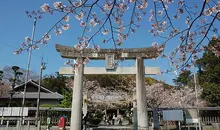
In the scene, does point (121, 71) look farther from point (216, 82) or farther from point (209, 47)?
point (216, 82)

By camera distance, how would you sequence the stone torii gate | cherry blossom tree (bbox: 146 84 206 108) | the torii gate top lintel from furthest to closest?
cherry blossom tree (bbox: 146 84 206 108) < the torii gate top lintel < the stone torii gate

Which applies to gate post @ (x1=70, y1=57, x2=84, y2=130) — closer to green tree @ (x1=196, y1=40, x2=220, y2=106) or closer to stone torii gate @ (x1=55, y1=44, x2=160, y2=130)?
stone torii gate @ (x1=55, y1=44, x2=160, y2=130)

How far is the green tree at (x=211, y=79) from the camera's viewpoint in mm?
18391

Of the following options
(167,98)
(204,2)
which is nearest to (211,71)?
(167,98)

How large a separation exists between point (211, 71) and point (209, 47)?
17.5 meters

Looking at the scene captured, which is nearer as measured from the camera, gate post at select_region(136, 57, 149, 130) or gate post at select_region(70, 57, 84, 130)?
gate post at select_region(70, 57, 84, 130)

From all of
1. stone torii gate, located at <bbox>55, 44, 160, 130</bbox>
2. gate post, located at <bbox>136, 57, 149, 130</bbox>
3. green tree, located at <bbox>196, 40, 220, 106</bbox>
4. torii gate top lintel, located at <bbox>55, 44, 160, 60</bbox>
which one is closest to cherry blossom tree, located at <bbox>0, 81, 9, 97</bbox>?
stone torii gate, located at <bbox>55, 44, 160, 130</bbox>

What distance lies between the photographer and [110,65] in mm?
11531

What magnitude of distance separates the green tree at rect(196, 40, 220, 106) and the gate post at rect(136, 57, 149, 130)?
331 inches

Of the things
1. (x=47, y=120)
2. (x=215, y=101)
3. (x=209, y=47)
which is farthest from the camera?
(x=215, y=101)

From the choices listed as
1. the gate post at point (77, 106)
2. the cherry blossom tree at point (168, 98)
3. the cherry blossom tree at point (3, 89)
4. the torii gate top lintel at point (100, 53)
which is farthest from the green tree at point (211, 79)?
the cherry blossom tree at point (3, 89)

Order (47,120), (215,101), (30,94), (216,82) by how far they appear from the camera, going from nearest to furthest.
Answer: (47,120) → (215,101) → (216,82) → (30,94)

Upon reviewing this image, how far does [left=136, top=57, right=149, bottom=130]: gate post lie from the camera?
1088 cm

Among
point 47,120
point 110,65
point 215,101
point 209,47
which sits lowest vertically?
point 47,120
